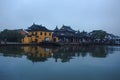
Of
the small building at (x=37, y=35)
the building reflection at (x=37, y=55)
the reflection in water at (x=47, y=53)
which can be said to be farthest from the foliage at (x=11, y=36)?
the building reflection at (x=37, y=55)

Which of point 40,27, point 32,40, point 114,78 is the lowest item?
point 114,78

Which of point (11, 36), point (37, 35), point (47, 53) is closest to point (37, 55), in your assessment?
point (47, 53)

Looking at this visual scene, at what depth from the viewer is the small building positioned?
1949 inches

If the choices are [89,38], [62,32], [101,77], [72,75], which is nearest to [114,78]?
[101,77]

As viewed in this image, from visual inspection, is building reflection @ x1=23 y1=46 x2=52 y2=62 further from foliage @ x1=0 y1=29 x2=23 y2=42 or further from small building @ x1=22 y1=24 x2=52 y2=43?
small building @ x1=22 y1=24 x2=52 y2=43

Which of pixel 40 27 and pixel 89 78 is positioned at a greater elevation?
pixel 40 27

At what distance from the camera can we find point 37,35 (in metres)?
49.8

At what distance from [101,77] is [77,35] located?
176ft

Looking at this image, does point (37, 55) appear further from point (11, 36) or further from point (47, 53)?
point (11, 36)

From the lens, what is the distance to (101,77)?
10773mm

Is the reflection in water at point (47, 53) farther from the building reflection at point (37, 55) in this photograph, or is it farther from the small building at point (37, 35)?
the small building at point (37, 35)

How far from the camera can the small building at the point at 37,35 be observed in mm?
49500

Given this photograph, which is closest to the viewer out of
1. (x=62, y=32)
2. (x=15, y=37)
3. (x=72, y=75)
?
(x=72, y=75)

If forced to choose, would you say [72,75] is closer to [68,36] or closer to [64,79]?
[64,79]
